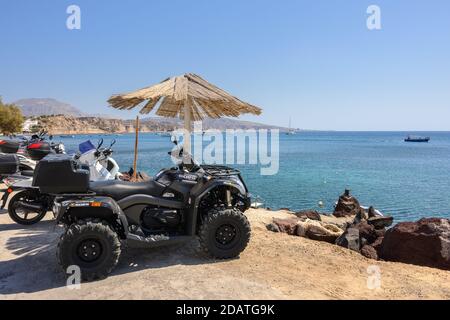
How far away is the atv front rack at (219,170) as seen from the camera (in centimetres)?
606

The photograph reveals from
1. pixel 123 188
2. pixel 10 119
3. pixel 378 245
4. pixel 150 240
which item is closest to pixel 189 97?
pixel 123 188

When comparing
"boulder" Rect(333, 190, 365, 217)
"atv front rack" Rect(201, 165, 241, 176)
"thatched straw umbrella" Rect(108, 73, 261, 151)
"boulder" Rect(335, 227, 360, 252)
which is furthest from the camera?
"boulder" Rect(333, 190, 365, 217)

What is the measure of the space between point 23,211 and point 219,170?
446 cm

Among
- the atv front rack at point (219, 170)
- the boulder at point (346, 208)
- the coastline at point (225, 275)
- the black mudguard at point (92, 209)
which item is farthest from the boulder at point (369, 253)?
the boulder at point (346, 208)

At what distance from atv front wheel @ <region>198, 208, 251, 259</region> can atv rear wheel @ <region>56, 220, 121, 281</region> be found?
1.30 metres

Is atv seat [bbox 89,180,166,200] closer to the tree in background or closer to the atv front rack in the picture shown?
the atv front rack

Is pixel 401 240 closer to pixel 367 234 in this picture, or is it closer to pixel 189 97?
pixel 367 234

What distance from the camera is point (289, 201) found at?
22.9m

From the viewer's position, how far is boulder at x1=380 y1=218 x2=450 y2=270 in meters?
7.27

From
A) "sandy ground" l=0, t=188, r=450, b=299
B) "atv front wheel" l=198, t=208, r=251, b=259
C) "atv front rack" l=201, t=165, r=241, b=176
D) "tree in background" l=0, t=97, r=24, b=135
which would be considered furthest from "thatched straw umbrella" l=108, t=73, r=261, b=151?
"tree in background" l=0, t=97, r=24, b=135

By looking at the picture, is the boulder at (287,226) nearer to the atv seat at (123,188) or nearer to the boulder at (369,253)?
the boulder at (369,253)

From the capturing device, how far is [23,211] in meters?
7.98

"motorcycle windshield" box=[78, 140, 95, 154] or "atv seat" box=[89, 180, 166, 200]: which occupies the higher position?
"motorcycle windshield" box=[78, 140, 95, 154]
